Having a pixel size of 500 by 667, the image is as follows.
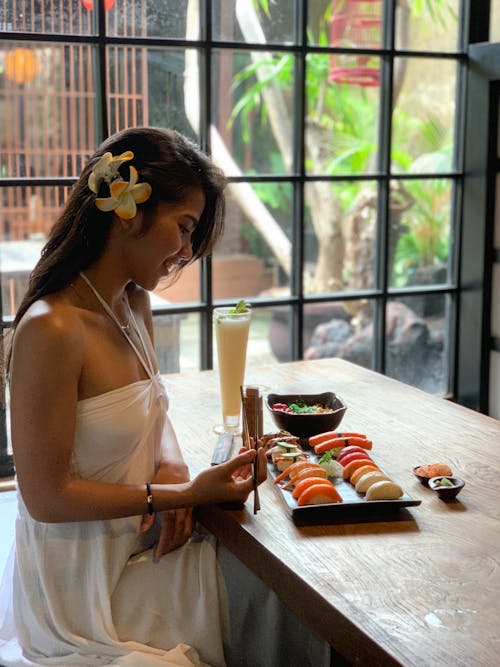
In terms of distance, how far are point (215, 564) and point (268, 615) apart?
0.45 ft

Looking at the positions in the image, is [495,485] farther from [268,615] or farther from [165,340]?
[165,340]

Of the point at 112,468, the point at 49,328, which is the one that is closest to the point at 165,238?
the point at 49,328

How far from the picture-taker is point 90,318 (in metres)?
1.52

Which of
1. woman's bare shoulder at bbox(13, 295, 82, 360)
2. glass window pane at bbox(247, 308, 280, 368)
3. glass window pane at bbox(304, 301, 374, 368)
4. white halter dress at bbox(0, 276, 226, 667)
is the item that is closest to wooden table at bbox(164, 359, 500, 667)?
white halter dress at bbox(0, 276, 226, 667)

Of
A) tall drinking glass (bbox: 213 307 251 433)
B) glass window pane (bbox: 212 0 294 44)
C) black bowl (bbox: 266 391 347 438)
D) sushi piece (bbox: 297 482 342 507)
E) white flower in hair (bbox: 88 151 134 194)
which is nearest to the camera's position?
sushi piece (bbox: 297 482 342 507)

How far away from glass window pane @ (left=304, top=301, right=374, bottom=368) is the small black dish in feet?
6.41

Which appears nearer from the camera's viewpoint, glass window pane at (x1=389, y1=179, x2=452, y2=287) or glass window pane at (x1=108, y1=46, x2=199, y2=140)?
glass window pane at (x1=108, y1=46, x2=199, y2=140)

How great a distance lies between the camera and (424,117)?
3596mm

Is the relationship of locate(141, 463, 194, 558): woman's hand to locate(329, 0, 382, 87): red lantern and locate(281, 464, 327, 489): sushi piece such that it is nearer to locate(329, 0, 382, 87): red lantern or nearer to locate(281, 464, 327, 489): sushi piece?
locate(281, 464, 327, 489): sushi piece

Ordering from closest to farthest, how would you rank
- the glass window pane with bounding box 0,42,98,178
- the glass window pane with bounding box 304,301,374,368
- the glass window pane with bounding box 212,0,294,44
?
the glass window pane with bounding box 0,42,98,178 < the glass window pane with bounding box 212,0,294,44 < the glass window pane with bounding box 304,301,374,368

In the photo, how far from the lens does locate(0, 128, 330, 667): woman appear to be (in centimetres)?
141

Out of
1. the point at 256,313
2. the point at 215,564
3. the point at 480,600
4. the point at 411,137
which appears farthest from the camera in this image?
the point at 411,137

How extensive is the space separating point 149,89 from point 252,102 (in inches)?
22.1

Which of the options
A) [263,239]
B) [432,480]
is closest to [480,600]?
[432,480]
